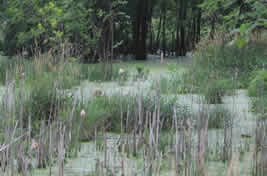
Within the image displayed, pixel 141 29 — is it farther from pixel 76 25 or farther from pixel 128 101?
pixel 128 101

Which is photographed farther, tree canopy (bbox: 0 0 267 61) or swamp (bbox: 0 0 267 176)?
tree canopy (bbox: 0 0 267 61)

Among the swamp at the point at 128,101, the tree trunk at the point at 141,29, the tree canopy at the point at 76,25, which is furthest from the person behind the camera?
the tree trunk at the point at 141,29

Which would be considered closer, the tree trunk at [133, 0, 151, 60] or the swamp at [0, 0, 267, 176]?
the swamp at [0, 0, 267, 176]

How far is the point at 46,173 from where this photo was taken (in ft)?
8.06

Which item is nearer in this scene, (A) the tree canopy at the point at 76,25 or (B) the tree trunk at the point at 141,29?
(A) the tree canopy at the point at 76,25

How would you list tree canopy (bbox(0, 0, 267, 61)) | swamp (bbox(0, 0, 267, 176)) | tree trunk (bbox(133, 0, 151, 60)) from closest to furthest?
swamp (bbox(0, 0, 267, 176)) < tree canopy (bbox(0, 0, 267, 61)) < tree trunk (bbox(133, 0, 151, 60))

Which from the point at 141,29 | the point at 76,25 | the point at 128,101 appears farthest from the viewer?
the point at 141,29

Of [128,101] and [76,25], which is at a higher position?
[76,25]

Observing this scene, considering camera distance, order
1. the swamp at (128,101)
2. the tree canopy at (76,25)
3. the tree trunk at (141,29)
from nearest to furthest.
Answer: the swamp at (128,101), the tree canopy at (76,25), the tree trunk at (141,29)

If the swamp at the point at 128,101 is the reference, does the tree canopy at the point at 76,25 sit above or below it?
above

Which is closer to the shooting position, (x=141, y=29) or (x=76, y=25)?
(x=76, y=25)

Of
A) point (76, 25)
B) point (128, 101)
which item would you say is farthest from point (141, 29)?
point (128, 101)

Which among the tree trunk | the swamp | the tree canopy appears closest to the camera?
the swamp

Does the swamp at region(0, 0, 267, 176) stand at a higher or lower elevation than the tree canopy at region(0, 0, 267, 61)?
lower
